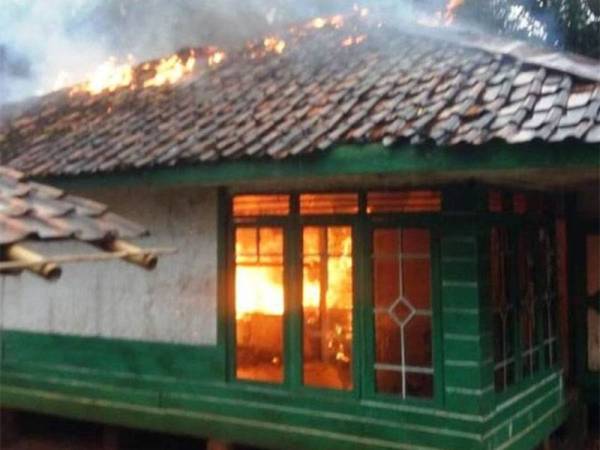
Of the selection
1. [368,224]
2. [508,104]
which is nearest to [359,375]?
[368,224]

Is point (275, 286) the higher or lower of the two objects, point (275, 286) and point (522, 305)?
the higher

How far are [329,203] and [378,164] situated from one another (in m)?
1.27

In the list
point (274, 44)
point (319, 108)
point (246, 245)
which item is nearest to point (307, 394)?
point (246, 245)

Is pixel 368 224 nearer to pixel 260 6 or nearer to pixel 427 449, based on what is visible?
pixel 427 449

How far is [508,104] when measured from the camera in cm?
575

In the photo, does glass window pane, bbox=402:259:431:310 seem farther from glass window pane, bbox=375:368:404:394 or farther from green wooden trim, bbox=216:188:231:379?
green wooden trim, bbox=216:188:231:379

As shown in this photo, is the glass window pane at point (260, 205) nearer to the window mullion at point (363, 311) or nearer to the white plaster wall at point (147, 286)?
the white plaster wall at point (147, 286)

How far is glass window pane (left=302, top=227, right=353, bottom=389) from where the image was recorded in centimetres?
695

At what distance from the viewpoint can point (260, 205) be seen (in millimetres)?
7379

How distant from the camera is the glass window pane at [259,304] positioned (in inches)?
287

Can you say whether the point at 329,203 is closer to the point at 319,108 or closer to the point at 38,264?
the point at 319,108

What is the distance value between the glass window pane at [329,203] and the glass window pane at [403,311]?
0.35m

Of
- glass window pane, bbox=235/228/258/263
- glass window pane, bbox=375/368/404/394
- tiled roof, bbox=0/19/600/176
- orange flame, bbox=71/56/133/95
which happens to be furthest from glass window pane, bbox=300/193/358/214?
orange flame, bbox=71/56/133/95

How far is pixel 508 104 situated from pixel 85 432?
6.55m
